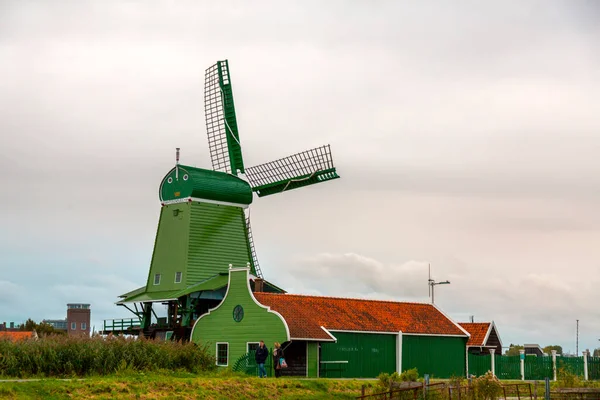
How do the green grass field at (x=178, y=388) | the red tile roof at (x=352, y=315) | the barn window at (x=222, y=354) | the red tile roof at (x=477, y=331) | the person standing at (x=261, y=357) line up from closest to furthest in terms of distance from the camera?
the green grass field at (x=178, y=388)
the person standing at (x=261, y=357)
the red tile roof at (x=352, y=315)
the barn window at (x=222, y=354)
the red tile roof at (x=477, y=331)

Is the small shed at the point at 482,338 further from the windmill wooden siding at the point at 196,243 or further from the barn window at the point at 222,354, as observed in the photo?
the barn window at the point at 222,354

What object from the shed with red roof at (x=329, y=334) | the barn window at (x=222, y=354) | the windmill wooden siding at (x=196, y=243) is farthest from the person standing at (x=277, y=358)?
the windmill wooden siding at (x=196, y=243)

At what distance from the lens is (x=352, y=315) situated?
47125mm

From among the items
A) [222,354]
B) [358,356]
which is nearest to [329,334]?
[358,356]

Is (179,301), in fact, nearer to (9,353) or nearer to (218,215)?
(218,215)

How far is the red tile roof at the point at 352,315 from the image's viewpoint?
143ft

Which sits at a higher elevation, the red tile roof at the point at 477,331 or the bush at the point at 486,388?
the red tile roof at the point at 477,331

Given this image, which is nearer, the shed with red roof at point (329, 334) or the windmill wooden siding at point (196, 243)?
the shed with red roof at point (329, 334)

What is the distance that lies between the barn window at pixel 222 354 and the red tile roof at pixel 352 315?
3096 mm

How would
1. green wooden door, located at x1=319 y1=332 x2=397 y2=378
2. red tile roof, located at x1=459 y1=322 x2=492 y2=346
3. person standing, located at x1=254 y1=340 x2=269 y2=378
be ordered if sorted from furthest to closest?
red tile roof, located at x1=459 y1=322 x2=492 y2=346, green wooden door, located at x1=319 y1=332 x2=397 y2=378, person standing, located at x1=254 y1=340 x2=269 y2=378

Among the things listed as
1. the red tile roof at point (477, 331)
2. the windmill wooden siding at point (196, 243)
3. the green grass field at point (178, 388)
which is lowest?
the green grass field at point (178, 388)

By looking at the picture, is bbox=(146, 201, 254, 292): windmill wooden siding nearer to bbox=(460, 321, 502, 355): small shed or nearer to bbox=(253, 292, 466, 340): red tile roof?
bbox=(253, 292, 466, 340): red tile roof

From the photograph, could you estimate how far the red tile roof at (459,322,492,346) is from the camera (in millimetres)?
53156

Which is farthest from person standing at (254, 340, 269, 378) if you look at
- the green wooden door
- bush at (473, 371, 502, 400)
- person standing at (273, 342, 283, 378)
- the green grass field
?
bush at (473, 371, 502, 400)
